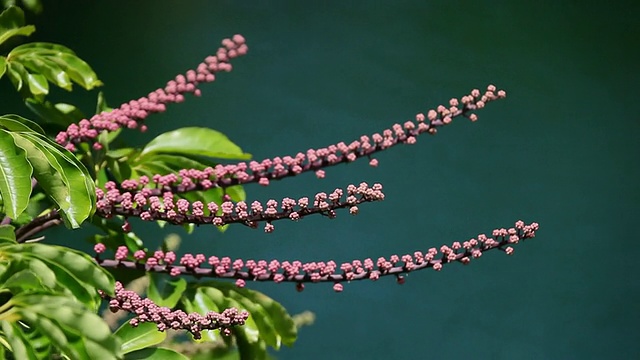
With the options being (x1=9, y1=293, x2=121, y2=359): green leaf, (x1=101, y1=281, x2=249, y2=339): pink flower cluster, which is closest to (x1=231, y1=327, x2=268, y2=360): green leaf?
(x1=101, y1=281, x2=249, y2=339): pink flower cluster

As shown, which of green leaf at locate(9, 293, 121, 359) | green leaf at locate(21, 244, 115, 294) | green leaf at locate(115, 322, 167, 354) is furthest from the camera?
green leaf at locate(115, 322, 167, 354)

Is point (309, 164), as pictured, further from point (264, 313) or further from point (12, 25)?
point (12, 25)

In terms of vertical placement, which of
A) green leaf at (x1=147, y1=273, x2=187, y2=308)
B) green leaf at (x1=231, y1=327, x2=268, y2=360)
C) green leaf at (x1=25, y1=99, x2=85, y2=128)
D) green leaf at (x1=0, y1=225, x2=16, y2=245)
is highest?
green leaf at (x1=25, y1=99, x2=85, y2=128)

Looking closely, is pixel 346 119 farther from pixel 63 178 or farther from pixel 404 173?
pixel 63 178

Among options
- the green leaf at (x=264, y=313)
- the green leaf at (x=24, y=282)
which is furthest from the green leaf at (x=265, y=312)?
the green leaf at (x=24, y=282)

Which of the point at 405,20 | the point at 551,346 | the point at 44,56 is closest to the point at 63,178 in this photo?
the point at 44,56

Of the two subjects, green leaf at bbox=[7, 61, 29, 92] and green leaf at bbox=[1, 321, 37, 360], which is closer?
green leaf at bbox=[1, 321, 37, 360]

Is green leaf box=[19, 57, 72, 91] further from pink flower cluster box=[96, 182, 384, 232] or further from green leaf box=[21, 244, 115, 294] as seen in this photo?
green leaf box=[21, 244, 115, 294]
